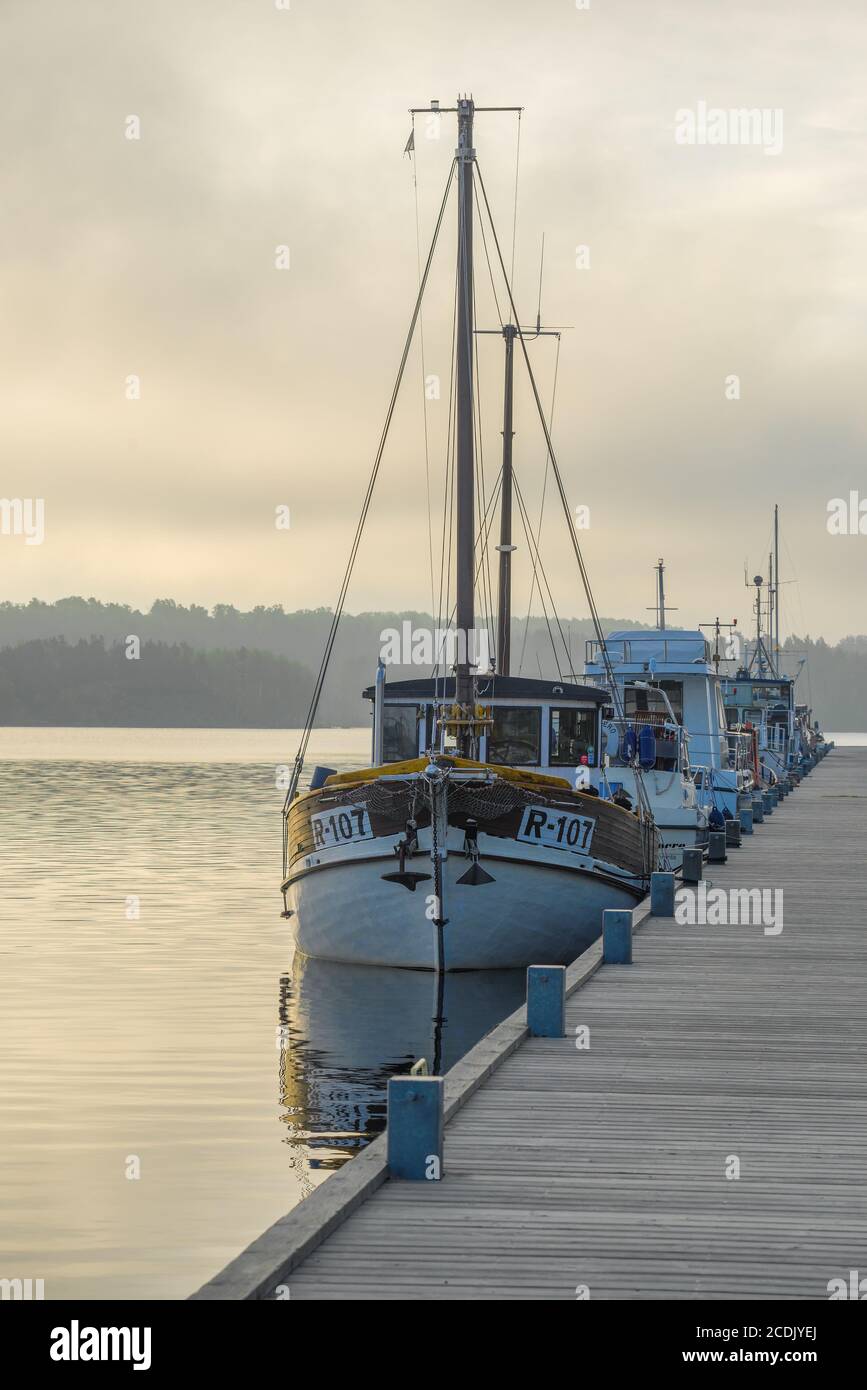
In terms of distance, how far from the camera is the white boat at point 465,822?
840 inches

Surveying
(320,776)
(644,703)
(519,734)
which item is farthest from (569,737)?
(644,703)

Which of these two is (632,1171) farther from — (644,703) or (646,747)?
(644,703)

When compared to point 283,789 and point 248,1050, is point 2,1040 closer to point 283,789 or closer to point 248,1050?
point 248,1050

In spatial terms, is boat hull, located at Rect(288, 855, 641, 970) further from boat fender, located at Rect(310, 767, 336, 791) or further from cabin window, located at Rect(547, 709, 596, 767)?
cabin window, located at Rect(547, 709, 596, 767)

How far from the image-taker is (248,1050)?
66.1 feet

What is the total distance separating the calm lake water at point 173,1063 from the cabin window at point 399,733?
3247mm

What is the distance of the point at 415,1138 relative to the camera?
30.0 ft

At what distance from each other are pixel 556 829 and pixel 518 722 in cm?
300

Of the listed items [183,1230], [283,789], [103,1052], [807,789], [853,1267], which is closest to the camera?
[853,1267]

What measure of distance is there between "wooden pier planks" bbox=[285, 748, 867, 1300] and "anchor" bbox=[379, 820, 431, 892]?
4.29 meters

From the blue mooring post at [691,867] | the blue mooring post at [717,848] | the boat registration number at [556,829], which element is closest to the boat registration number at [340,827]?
the boat registration number at [556,829]

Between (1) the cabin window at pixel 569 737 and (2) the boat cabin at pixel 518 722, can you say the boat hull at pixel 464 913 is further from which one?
(2) the boat cabin at pixel 518 722
